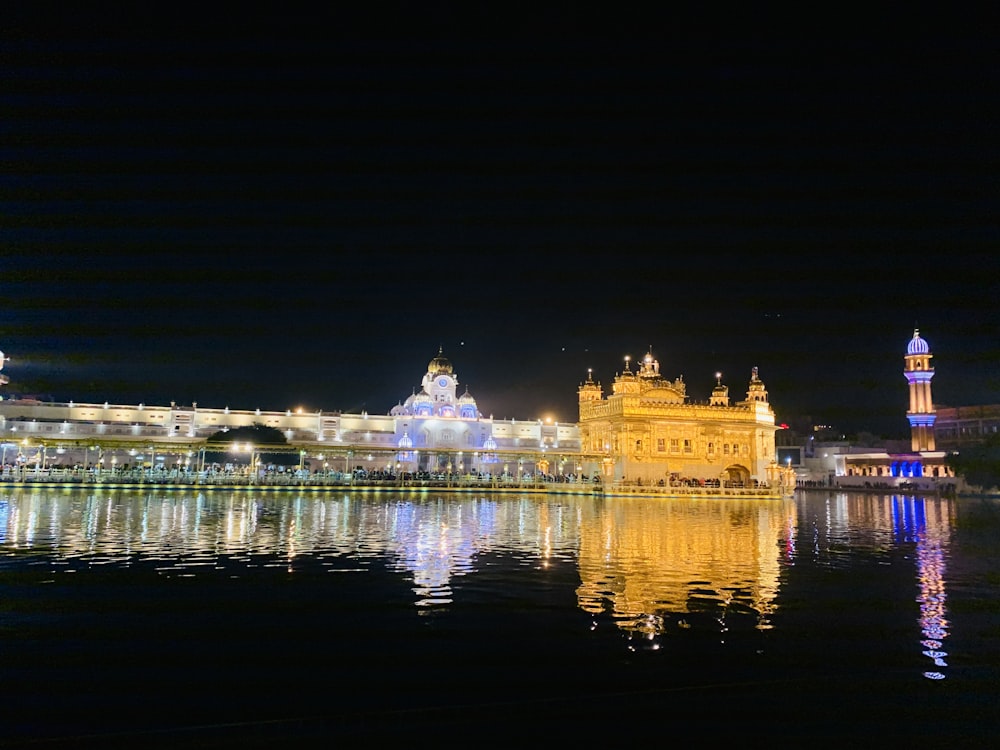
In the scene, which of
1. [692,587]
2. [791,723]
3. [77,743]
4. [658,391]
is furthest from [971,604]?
[658,391]

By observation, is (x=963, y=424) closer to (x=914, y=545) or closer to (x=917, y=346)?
(x=917, y=346)

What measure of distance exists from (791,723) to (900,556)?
47.4 feet

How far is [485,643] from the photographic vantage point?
31.6 feet

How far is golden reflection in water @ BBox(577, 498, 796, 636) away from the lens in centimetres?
1175

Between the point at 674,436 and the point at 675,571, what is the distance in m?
47.5

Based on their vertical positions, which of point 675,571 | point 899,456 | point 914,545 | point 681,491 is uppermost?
point 899,456

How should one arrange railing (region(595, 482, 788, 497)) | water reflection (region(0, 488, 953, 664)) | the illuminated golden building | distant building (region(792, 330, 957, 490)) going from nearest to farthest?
water reflection (region(0, 488, 953, 664)), railing (region(595, 482, 788, 497)), the illuminated golden building, distant building (region(792, 330, 957, 490))

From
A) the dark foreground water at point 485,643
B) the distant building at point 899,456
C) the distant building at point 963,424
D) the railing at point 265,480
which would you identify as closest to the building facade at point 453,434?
the railing at point 265,480

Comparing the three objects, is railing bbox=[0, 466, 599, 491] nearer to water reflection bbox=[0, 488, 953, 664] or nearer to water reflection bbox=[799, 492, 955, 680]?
water reflection bbox=[0, 488, 953, 664]

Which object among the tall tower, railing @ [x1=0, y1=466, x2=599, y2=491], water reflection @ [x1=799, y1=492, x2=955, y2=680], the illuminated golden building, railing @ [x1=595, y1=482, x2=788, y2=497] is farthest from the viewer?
the tall tower

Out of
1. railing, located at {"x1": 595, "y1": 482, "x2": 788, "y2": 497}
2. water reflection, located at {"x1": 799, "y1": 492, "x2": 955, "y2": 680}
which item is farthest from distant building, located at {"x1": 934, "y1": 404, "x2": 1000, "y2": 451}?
water reflection, located at {"x1": 799, "y1": 492, "x2": 955, "y2": 680}

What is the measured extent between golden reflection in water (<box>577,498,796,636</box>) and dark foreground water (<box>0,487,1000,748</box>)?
109 mm

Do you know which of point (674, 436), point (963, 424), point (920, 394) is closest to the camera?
point (674, 436)

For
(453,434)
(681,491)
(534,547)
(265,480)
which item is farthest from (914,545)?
(453,434)
